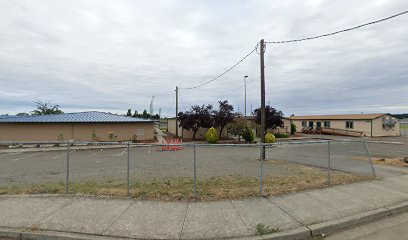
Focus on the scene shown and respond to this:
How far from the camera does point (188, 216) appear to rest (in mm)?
5207

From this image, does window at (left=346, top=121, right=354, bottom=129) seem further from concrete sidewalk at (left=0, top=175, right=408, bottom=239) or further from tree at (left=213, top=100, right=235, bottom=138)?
concrete sidewalk at (left=0, top=175, right=408, bottom=239)

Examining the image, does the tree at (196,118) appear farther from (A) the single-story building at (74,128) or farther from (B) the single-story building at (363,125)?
(B) the single-story building at (363,125)

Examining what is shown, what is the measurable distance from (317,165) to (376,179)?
3755mm

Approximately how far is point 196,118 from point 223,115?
3245mm

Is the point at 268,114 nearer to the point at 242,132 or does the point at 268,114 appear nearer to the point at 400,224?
the point at 242,132

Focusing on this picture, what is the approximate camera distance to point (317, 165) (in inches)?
491

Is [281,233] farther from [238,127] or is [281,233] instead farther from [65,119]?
[65,119]

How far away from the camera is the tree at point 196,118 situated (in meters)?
31.0

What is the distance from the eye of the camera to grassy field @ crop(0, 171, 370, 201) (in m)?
6.57

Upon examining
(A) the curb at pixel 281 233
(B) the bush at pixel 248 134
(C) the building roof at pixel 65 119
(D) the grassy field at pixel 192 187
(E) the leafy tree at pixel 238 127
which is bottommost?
(A) the curb at pixel 281 233

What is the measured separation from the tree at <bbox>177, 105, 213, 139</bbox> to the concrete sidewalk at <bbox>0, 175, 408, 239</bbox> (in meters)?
24.5

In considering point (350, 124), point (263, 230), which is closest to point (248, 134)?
point (350, 124)

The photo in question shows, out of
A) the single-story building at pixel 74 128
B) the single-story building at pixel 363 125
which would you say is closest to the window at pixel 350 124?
the single-story building at pixel 363 125

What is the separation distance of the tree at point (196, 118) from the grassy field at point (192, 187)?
22106mm
